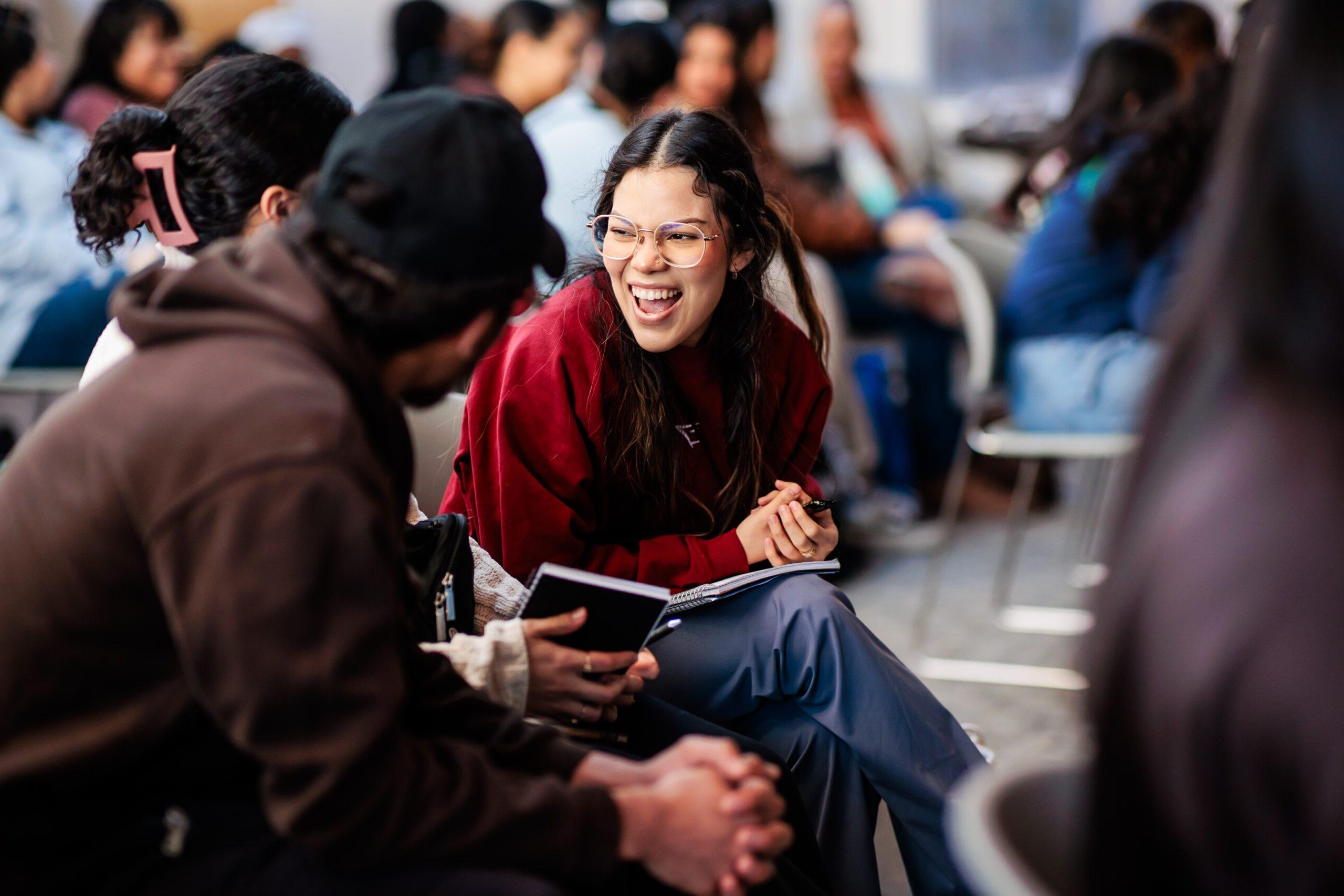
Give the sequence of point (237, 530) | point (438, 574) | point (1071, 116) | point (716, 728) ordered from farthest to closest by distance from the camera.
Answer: point (1071, 116)
point (716, 728)
point (438, 574)
point (237, 530)

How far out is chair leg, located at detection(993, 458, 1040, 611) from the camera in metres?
3.25

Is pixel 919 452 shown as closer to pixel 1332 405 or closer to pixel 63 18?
pixel 1332 405

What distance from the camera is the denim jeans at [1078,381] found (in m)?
2.80

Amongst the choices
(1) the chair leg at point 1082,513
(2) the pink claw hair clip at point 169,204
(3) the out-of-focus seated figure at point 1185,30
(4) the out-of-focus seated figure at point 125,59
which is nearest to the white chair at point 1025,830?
(2) the pink claw hair clip at point 169,204

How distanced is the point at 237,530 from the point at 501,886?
1.11 ft

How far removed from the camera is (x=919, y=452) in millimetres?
4410

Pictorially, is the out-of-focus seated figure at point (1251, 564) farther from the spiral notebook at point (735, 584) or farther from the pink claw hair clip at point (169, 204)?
the pink claw hair clip at point (169, 204)

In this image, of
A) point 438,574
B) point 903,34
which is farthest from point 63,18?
point 438,574

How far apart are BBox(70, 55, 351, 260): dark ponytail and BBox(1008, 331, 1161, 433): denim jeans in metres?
1.91

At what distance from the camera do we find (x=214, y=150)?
151 centimetres

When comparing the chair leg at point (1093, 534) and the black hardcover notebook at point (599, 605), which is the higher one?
the black hardcover notebook at point (599, 605)

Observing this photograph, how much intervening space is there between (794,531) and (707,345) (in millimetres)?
336

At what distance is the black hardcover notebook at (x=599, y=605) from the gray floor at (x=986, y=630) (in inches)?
22.5

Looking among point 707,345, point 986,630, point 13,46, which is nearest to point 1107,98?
point 986,630
